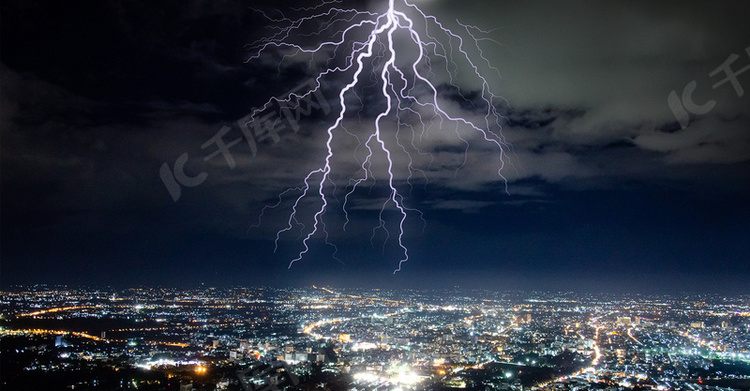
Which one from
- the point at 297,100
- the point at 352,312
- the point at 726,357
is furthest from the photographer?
the point at 352,312

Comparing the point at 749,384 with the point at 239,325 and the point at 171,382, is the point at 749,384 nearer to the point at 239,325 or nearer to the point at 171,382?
the point at 171,382

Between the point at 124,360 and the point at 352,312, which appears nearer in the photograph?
the point at 124,360

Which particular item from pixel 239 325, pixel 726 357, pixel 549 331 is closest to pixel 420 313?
pixel 549 331

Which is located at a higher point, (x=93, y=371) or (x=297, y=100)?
(x=297, y=100)

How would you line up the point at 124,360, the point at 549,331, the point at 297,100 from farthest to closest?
the point at 549,331 → the point at 124,360 → the point at 297,100

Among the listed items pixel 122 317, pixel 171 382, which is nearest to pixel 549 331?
pixel 171 382

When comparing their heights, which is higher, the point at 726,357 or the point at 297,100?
the point at 297,100

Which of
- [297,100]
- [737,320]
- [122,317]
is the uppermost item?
[297,100]

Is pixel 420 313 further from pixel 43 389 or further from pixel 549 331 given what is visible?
pixel 43 389

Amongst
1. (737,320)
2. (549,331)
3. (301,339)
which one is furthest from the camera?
(737,320)
